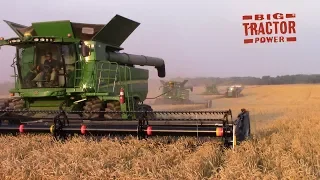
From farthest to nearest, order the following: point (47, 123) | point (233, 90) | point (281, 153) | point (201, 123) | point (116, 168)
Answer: point (233, 90) < point (47, 123) < point (201, 123) < point (281, 153) < point (116, 168)

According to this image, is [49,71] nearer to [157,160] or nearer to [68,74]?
[68,74]

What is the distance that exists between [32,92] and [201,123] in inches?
139

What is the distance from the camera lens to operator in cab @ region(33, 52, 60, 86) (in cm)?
683

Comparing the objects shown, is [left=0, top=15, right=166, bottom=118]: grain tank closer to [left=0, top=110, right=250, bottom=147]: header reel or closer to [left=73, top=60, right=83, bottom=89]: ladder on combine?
[left=73, top=60, right=83, bottom=89]: ladder on combine

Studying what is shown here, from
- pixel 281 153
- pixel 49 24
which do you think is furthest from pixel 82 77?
pixel 281 153

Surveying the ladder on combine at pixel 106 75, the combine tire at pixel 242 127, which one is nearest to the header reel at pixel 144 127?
the combine tire at pixel 242 127

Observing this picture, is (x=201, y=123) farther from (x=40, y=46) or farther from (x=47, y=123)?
(x=40, y=46)

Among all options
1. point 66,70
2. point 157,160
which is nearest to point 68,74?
point 66,70

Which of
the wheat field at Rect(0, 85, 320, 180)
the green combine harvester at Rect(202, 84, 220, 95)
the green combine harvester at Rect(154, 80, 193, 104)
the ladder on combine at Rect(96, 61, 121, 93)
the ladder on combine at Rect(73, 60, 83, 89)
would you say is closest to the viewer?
the wheat field at Rect(0, 85, 320, 180)

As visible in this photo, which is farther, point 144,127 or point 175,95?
point 175,95

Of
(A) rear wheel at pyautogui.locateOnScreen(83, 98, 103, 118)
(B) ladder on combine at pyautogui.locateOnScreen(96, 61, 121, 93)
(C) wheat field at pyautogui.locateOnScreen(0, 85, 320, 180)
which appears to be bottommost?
(C) wheat field at pyautogui.locateOnScreen(0, 85, 320, 180)

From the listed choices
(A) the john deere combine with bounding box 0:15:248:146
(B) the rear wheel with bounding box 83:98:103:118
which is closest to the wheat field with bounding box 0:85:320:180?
(A) the john deere combine with bounding box 0:15:248:146

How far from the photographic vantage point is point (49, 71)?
22.5ft

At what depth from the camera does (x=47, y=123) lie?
545 cm
